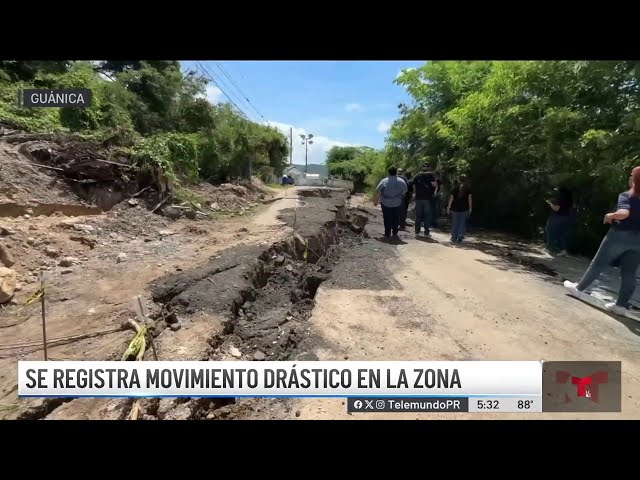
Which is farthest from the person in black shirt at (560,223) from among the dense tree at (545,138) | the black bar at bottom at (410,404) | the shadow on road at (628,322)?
the black bar at bottom at (410,404)

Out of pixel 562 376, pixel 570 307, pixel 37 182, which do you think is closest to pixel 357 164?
pixel 37 182

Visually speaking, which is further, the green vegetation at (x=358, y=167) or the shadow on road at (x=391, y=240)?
the green vegetation at (x=358, y=167)

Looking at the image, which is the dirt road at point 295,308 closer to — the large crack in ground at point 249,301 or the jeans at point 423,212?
the large crack in ground at point 249,301

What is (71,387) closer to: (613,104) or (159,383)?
(159,383)

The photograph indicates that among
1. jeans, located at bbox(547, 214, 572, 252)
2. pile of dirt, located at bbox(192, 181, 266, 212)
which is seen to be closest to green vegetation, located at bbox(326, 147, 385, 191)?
pile of dirt, located at bbox(192, 181, 266, 212)

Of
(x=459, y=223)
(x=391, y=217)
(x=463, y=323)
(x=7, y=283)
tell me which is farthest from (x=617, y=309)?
(x=7, y=283)

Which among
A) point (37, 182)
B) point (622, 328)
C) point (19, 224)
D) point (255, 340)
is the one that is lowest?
point (255, 340)

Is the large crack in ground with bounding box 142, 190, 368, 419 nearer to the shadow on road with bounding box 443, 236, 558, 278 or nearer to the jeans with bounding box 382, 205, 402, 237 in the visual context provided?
the jeans with bounding box 382, 205, 402, 237

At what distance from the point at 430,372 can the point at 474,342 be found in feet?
4.30

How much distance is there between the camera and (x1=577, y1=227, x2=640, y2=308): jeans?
3381mm

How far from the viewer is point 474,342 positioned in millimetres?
3043

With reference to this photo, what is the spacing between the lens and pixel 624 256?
3.48 meters

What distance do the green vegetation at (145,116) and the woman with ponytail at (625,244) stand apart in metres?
4.23

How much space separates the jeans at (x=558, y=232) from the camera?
5945 mm
